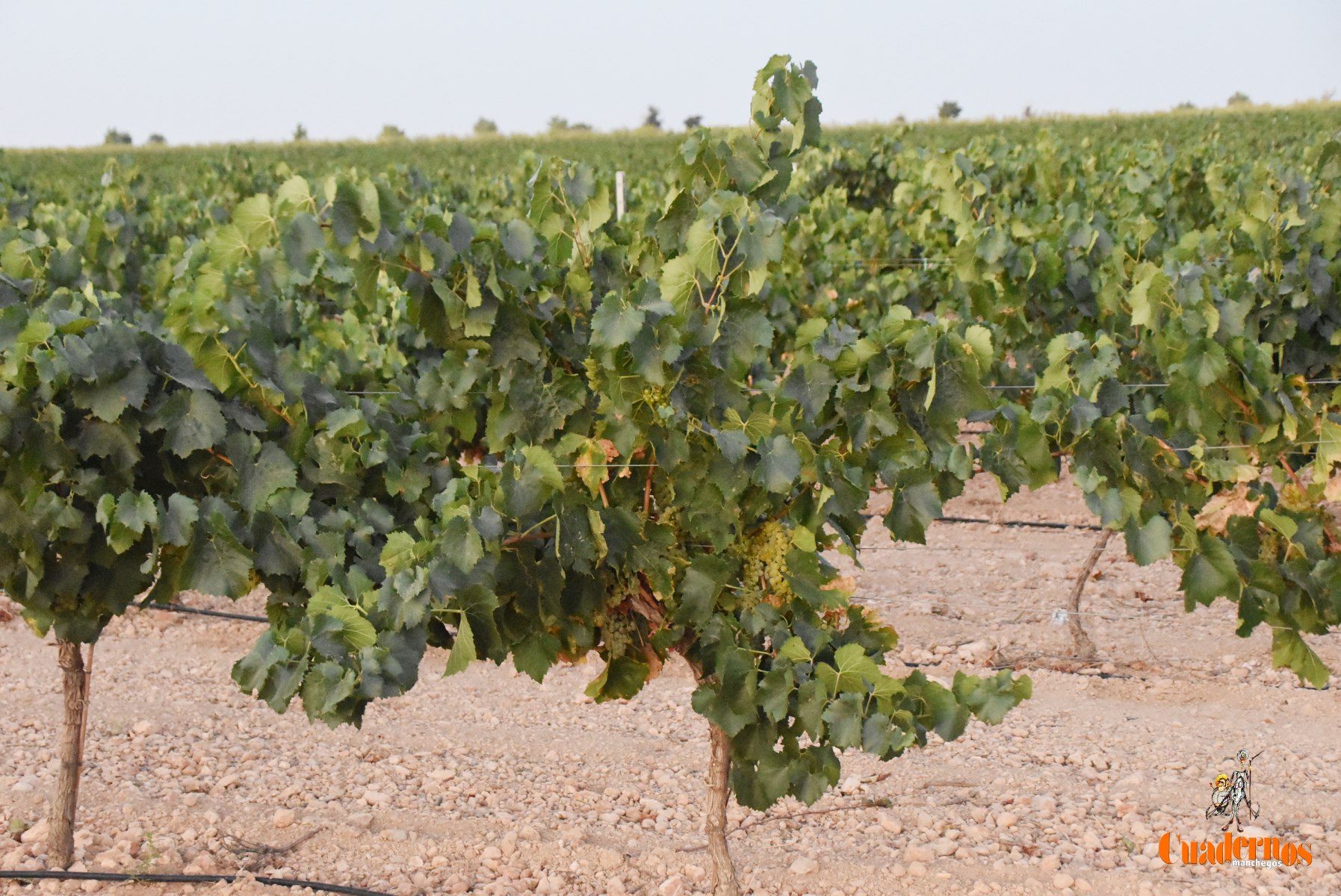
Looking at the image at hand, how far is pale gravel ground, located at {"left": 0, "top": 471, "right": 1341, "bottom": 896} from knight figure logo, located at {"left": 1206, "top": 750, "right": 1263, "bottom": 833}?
0.23 ft

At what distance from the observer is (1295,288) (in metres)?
4.20

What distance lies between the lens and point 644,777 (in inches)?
165

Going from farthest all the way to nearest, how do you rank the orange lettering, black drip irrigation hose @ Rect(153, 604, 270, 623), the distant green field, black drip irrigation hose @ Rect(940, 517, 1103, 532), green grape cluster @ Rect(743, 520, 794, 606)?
1. the distant green field
2. black drip irrigation hose @ Rect(940, 517, 1103, 532)
3. black drip irrigation hose @ Rect(153, 604, 270, 623)
4. the orange lettering
5. green grape cluster @ Rect(743, 520, 794, 606)

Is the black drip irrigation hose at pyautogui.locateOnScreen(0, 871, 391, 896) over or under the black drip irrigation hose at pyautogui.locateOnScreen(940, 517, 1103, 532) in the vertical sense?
under

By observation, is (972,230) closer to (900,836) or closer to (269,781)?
(900,836)

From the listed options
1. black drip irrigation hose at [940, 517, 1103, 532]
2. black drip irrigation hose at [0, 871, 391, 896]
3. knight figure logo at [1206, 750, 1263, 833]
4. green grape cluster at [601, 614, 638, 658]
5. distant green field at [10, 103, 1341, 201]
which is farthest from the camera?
distant green field at [10, 103, 1341, 201]

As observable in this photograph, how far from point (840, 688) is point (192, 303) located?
1.46 m

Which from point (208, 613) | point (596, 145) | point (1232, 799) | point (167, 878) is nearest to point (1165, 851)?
point (1232, 799)

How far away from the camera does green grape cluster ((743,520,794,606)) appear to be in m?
2.40

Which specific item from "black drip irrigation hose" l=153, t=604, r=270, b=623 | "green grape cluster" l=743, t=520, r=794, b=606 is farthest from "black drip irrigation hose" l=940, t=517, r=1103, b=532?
"green grape cluster" l=743, t=520, r=794, b=606

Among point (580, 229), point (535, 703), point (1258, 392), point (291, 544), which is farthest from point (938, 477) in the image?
point (535, 703)

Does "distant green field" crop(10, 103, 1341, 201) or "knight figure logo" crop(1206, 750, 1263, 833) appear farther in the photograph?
"distant green field" crop(10, 103, 1341, 201)

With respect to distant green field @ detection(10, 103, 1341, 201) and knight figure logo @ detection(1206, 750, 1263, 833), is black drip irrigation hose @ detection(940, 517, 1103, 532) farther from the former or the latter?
distant green field @ detection(10, 103, 1341, 201)

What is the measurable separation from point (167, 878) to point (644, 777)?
155 cm
